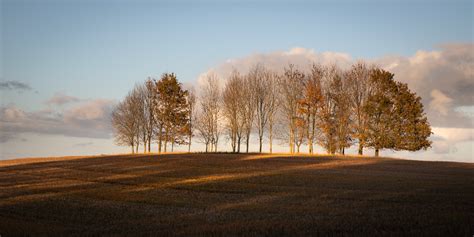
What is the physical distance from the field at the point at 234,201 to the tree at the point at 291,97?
2163 cm

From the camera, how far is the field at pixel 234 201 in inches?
719

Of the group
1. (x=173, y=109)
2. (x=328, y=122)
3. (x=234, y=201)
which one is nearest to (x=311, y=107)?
(x=328, y=122)

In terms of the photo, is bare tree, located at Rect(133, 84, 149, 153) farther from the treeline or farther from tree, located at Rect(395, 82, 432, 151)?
tree, located at Rect(395, 82, 432, 151)

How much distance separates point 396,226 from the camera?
17.5 m

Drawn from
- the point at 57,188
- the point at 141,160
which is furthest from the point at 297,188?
the point at 141,160

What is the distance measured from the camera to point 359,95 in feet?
220

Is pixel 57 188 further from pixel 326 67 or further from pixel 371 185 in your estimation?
pixel 326 67

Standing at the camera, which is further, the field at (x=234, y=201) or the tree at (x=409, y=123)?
the tree at (x=409, y=123)

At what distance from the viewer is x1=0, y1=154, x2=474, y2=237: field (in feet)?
59.9

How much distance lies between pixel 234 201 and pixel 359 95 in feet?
148

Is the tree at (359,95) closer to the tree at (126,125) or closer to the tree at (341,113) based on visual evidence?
the tree at (341,113)

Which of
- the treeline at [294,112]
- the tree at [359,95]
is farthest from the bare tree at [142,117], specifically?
the tree at [359,95]

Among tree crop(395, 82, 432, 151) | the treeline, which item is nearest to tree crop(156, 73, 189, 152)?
the treeline

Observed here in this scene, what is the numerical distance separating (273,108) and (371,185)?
132ft
